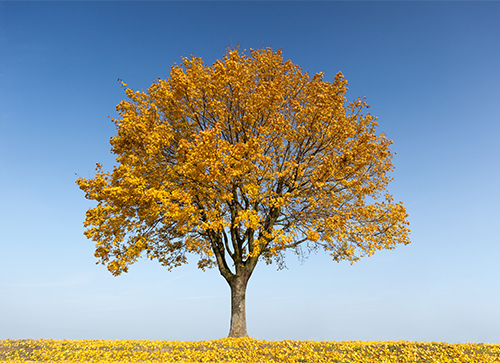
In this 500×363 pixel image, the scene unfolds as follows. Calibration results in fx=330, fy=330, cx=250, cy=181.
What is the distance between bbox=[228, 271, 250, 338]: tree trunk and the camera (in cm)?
1565

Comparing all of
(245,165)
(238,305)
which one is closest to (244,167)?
(245,165)

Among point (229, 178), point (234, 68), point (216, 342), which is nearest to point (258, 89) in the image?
point (234, 68)

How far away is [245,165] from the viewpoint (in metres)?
14.5

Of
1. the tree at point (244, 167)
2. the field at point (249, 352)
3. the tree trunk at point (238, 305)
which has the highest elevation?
the tree at point (244, 167)

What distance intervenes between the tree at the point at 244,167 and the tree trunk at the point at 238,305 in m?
0.05

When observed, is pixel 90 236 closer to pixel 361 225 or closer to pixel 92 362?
pixel 92 362

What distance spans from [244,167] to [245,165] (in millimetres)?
100

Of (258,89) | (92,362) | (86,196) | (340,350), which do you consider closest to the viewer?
(92,362)

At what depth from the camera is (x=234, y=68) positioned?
1566 cm

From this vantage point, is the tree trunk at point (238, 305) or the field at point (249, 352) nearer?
the field at point (249, 352)

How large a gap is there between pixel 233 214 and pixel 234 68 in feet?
23.8

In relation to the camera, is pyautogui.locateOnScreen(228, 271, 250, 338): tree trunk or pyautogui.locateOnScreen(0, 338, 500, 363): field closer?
pyautogui.locateOnScreen(0, 338, 500, 363): field

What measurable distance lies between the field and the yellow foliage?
3689 mm

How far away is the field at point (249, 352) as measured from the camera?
457 inches
